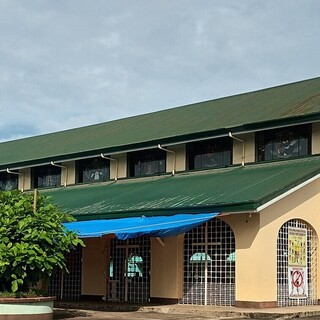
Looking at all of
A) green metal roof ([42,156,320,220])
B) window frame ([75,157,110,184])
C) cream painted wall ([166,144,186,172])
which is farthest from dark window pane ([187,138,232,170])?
window frame ([75,157,110,184])

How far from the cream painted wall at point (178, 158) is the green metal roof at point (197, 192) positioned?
1.24 feet

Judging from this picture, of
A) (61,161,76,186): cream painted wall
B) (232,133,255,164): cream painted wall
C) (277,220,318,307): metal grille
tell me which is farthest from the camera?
(61,161,76,186): cream painted wall

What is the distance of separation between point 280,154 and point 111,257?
23.4 feet

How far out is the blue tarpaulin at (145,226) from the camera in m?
18.9

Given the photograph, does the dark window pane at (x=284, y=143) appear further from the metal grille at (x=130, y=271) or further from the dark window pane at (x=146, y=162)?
the metal grille at (x=130, y=271)

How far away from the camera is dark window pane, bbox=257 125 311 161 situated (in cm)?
2306

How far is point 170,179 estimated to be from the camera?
25641 millimetres

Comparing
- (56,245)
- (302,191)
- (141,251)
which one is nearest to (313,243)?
(302,191)

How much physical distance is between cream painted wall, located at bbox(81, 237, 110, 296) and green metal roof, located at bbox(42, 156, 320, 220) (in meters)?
1.67

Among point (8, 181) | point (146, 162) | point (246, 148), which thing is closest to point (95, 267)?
point (146, 162)

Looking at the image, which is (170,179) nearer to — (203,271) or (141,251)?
(141,251)

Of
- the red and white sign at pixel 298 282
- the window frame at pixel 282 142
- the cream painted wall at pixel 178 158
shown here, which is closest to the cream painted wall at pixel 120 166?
the cream painted wall at pixel 178 158

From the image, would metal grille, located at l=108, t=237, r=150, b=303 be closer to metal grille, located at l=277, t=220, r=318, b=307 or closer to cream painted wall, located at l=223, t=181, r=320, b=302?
cream painted wall, located at l=223, t=181, r=320, b=302

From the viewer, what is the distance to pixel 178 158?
86.8 ft
